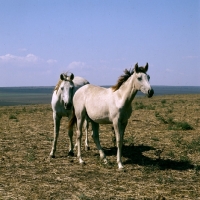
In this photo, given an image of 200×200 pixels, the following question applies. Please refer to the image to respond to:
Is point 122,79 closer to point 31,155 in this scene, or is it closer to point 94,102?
point 94,102

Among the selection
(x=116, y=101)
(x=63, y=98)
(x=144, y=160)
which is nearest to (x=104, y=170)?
(x=144, y=160)

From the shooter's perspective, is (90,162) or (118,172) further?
(90,162)

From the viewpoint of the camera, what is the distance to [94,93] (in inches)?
341

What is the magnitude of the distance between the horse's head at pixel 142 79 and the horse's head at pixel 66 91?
1.97 metres

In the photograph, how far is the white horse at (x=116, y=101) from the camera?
7.65 meters

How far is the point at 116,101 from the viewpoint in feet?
25.8

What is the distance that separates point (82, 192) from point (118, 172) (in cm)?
176

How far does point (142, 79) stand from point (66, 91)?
2249 mm

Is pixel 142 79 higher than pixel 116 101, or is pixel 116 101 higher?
pixel 142 79

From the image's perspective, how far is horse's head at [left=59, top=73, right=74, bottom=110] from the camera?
27.2 ft

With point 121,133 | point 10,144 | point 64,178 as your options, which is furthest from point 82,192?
point 10,144

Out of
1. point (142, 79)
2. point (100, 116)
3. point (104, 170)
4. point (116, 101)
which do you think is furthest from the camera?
point (100, 116)

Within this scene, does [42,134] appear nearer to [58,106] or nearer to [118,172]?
[58,106]

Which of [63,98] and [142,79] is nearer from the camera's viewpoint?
[142,79]
